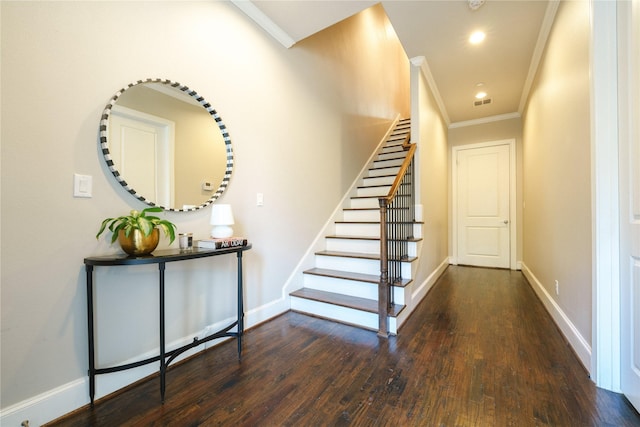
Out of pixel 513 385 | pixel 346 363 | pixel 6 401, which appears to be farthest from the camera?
pixel 346 363

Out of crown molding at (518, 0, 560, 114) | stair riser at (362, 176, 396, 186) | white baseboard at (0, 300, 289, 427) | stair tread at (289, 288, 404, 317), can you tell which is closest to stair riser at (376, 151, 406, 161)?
stair riser at (362, 176, 396, 186)

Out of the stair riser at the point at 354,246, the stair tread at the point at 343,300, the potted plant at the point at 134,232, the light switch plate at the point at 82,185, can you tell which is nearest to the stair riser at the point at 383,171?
the stair riser at the point at 354,246

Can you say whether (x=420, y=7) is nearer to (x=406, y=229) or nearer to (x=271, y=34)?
(x=271, y=34)

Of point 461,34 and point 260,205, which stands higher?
point 461,34

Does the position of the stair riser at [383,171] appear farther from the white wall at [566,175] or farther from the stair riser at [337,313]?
the stair riser at [337,313]

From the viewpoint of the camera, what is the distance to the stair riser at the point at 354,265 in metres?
2.50

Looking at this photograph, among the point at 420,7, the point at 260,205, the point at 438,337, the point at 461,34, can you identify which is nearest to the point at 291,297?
the point at 260,205

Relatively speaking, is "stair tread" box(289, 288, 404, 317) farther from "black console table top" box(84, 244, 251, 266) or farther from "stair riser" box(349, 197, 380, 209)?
"stair riser" box(349, 197, 380, 209)

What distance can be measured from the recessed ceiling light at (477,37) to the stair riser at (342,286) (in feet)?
8.32

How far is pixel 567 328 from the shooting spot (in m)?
1.94

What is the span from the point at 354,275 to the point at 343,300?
0.30 metres

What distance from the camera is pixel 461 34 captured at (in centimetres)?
251

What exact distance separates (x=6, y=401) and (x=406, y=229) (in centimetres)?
293

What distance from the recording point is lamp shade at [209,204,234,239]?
174 cm
